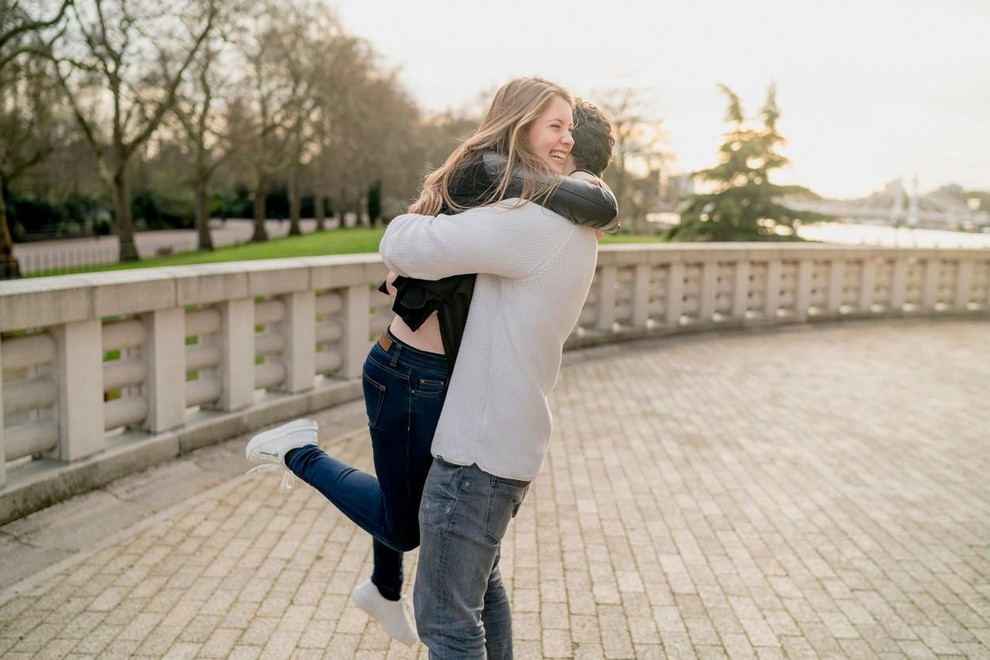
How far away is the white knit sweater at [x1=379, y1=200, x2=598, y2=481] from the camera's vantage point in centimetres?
236

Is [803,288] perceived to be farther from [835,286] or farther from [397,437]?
[397,437]

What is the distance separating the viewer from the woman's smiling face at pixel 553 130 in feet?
8.09

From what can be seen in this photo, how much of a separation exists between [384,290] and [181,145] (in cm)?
4243

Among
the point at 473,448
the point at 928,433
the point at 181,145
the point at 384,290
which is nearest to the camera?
the point at 473,448

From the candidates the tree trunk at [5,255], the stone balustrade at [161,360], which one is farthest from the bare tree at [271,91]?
the stone balustrade at [161,360]

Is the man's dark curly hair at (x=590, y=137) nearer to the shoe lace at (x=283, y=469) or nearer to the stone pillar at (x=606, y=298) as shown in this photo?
the shoe lace at (x=283, y=469)

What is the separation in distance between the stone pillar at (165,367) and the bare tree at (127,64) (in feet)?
77.0

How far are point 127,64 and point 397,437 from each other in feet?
105

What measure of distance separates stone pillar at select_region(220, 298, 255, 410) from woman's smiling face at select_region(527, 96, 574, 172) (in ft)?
14.7

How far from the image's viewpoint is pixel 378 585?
3.24 meters

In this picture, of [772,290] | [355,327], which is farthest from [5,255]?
[355,327]

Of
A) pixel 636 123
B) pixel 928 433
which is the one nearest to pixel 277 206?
pixel 636 123

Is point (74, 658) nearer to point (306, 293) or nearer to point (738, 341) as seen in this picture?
point (306, 293)

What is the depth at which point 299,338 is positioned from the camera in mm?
7387
